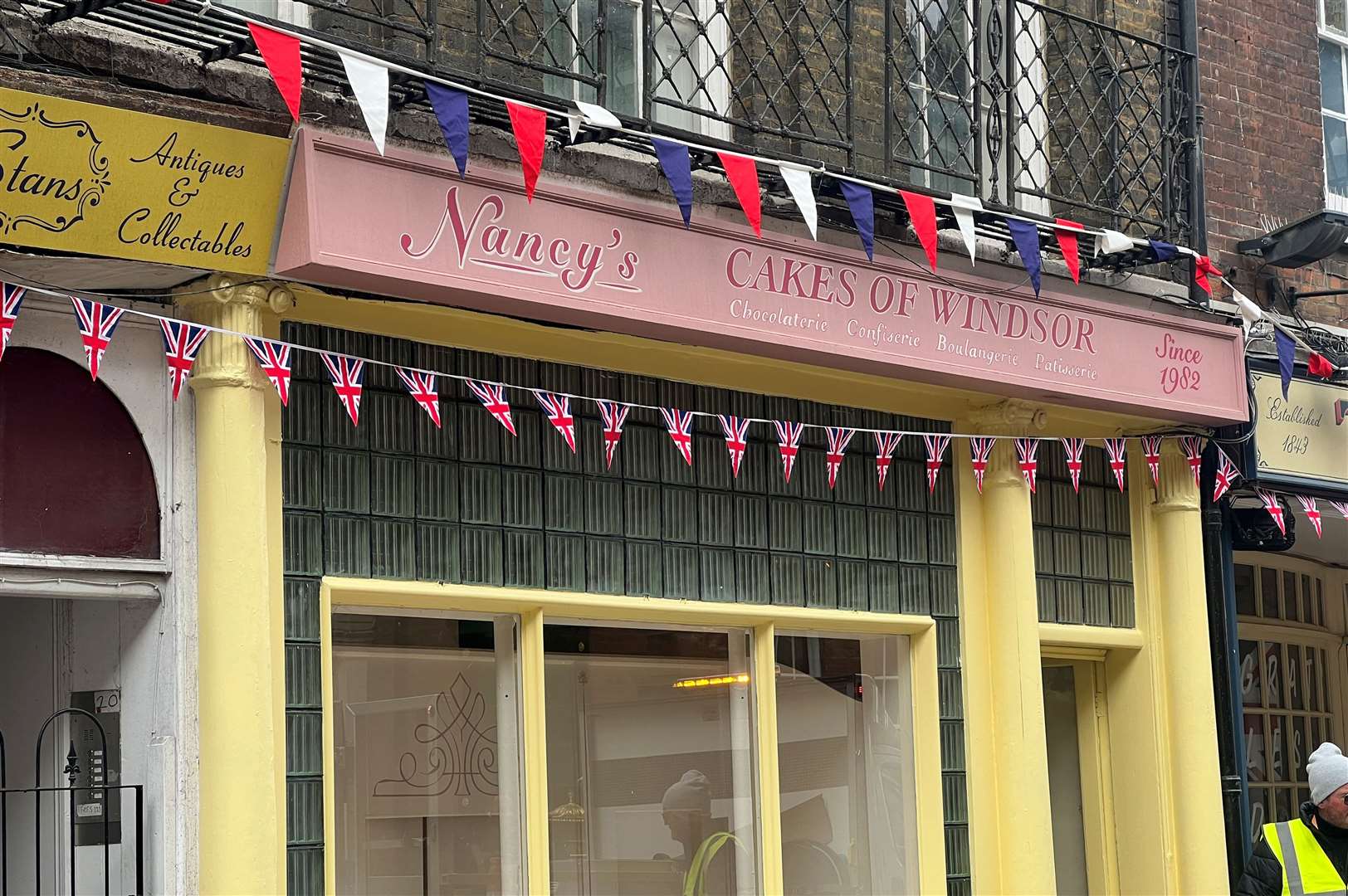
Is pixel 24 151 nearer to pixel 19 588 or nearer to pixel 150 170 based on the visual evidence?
pixel 150 170

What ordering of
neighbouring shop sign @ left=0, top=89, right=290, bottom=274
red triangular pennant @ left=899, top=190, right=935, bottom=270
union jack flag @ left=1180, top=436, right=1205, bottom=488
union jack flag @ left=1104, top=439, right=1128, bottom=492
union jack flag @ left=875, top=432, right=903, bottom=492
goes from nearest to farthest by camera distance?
neighbouring shop sign @ left=0, top=89, right=290, bottom=274 → red triangular pennant @ left=899, top=190, right=935, bottom=270 → union jack flag @ left=875, top=432, right=903, bottom=492 → union jack flag @ left=1104, top=439, right=1128, bottom=492 → union jack flag @ left=1180, top=436, right=1205, bottom=488

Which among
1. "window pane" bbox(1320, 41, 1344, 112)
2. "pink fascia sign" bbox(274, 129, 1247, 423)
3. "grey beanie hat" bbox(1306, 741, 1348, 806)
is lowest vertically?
"grey beanie hat" bbox(1306, 741, 1348, 806)

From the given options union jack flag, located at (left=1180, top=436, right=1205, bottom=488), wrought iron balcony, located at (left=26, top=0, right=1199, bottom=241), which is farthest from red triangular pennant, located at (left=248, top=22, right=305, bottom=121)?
union jack flag, located at (left=1180, top=436, right=1205, bottom=488)

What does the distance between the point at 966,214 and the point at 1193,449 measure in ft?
8.47

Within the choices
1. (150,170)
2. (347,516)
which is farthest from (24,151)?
(347,516)

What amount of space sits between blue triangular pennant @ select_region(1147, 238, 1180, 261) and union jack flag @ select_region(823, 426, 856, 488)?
1.70 m

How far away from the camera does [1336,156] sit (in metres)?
11.9

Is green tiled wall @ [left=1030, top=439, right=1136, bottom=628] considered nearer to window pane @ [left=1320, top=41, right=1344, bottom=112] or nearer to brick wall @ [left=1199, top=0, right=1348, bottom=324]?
brick wall @ [left=1199, top=0, right=1348, bottom=324]

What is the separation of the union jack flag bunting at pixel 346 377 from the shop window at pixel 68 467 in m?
0.72

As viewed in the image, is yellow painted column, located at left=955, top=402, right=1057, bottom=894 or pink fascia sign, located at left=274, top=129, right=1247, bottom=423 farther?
yellow painted column, located at left=955, top=402, right=1057, bottom=894

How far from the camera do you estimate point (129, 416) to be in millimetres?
6797

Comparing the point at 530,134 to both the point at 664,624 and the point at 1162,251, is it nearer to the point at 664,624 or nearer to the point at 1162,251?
the point at 664,624

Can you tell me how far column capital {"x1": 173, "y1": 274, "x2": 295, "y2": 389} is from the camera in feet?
22.3

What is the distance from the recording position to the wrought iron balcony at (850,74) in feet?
24.1
